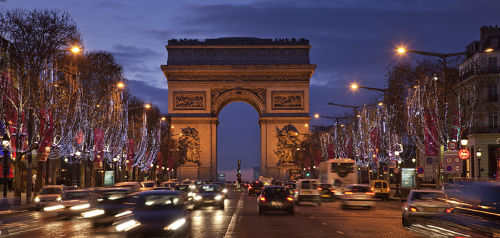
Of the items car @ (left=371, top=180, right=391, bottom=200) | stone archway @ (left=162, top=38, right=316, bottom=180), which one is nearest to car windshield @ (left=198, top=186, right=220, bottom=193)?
car @ (left=371, top=180, right=391, bottom=200)

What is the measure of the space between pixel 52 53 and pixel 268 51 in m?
58.8

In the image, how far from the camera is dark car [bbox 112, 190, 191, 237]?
1636cm

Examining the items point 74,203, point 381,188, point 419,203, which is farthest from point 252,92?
point 419,203

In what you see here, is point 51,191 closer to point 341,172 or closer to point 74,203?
point 74,203

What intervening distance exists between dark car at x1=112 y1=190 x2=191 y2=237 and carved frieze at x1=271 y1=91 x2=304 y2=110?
83860mm

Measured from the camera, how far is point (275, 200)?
108 feet

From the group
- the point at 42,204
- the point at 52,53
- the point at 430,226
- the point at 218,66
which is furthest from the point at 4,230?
the point at 218,66

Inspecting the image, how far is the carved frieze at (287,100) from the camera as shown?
10184cm

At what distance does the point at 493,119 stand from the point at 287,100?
3936cm

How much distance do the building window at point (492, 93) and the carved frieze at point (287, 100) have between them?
3865 centimetres

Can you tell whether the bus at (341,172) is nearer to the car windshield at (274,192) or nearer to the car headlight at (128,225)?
the car windshield at (274,192)

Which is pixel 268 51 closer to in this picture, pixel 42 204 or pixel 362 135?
pixel 362 135

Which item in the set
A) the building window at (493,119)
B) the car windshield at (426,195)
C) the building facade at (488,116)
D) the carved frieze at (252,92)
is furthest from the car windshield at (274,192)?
the carved frieze at (252,92)

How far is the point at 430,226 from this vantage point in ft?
51.3
